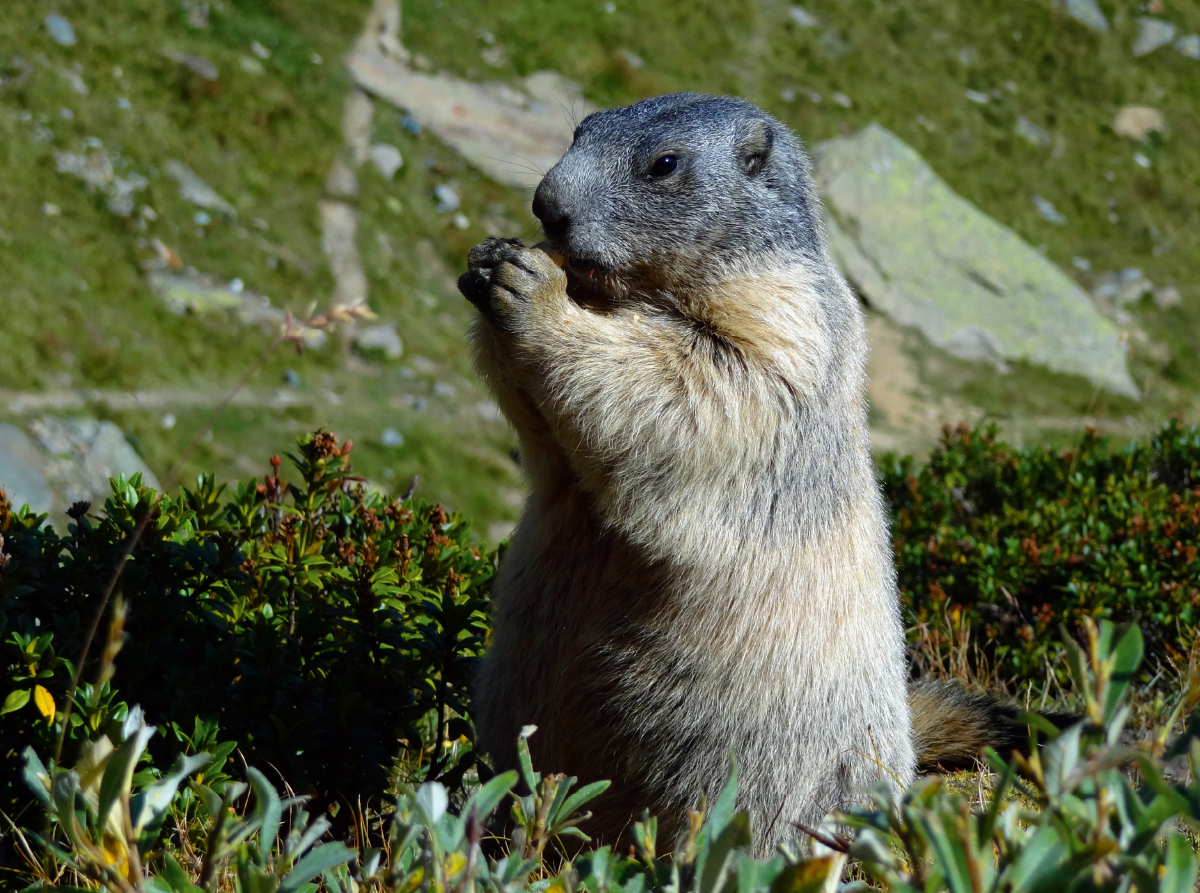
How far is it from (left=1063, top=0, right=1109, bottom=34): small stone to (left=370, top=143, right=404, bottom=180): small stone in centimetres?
1184

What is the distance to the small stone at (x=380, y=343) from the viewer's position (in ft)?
40.4

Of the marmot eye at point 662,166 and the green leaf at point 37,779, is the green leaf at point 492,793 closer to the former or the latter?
the green leaf at point 37,779

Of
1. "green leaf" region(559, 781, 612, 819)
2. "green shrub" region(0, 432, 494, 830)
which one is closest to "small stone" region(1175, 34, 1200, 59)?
"green shrub" region(0, 432, 494, 830)

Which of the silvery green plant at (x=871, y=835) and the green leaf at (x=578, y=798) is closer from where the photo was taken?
the silvery green plant at (x=871, y=835)

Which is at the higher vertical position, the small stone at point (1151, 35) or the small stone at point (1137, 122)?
the small stone at point (1151, 35)

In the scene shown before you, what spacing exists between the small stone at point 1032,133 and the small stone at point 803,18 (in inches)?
137

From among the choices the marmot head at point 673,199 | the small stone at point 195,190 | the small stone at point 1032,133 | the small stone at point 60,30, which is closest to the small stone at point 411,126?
the small stone at point 195,190

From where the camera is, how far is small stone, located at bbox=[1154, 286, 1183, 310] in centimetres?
1560

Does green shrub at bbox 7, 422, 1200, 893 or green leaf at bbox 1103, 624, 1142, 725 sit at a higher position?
green leaf at bbox 1103, 624, 1142, 725

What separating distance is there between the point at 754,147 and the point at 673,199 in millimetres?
436

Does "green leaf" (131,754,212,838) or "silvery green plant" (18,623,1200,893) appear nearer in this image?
"silvery green plant" (18,623,1200,893)

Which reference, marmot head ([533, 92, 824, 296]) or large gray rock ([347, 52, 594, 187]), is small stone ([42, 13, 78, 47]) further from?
marmot head ([533, 92, 824, 296])

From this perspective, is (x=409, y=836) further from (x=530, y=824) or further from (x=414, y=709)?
(x=414, y=709)

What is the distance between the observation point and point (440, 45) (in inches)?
600
